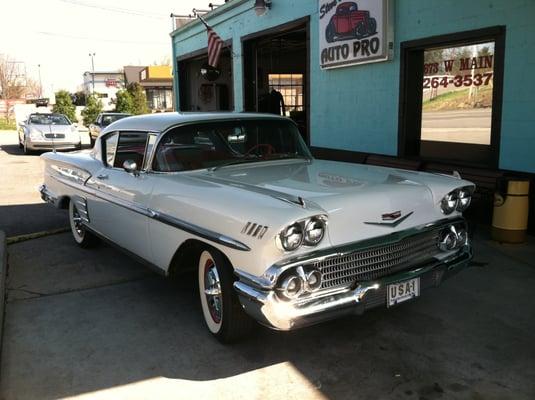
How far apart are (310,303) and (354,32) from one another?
22.9 ft

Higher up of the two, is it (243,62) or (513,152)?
(243,62)

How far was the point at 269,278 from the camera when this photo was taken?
3104 mm

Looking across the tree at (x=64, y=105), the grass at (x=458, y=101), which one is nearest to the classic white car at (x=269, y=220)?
the grass at (x=458, y=101)

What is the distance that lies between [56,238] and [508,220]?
5462 mm

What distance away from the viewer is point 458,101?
25.9ft

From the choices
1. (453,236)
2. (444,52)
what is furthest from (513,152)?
(453,236)

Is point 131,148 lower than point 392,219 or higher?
higher

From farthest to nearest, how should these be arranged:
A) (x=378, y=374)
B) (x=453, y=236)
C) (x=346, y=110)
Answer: (x=346, y=110) < (x=453, y=236) < (x=378, y=374)

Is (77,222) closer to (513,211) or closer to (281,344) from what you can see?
(281,344)

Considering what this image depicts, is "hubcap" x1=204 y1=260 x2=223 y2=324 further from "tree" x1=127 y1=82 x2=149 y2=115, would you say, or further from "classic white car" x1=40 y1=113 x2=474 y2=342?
"tree" x1=127 y1=82 x2=149 y2=115

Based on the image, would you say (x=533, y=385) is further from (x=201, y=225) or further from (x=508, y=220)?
(x=508, y=220)

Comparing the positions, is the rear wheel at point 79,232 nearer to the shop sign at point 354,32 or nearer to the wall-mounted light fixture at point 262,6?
the shop sign at point 354,32

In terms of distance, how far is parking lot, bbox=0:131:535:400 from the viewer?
10.6 feet

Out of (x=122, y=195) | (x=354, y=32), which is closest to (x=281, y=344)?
(x=122, y=195)
